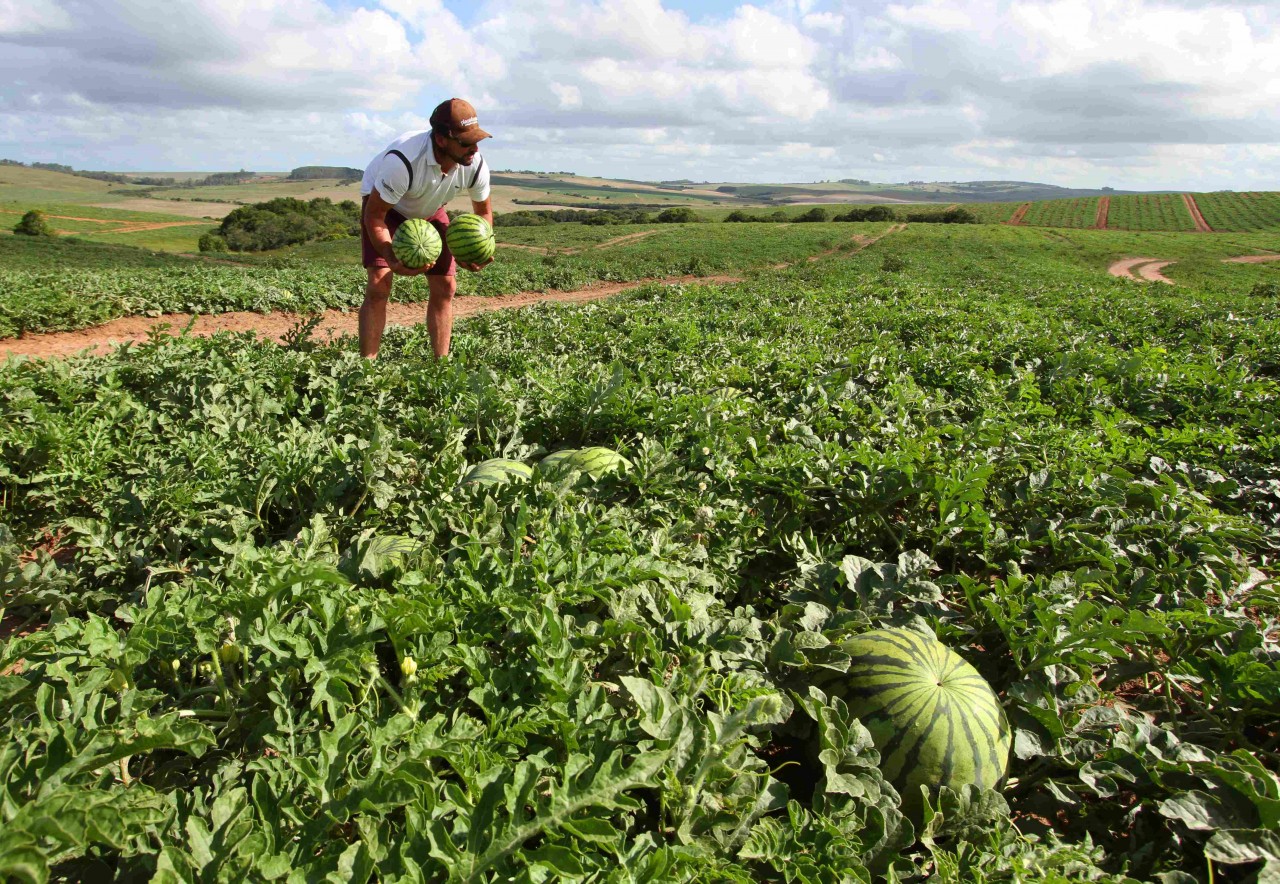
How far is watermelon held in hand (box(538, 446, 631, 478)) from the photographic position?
3.69m

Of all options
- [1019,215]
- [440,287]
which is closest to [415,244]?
[440,287]

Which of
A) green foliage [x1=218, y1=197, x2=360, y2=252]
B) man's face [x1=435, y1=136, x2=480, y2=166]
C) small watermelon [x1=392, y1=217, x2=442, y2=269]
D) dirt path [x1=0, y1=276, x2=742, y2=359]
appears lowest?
dirt path [x1=0, y1=276, x2=742, y2=359]

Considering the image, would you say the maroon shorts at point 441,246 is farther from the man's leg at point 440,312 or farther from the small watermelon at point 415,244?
the small watermelon at point 415,244

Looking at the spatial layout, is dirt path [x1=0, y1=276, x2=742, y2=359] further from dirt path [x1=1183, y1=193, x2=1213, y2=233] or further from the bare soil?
dirt path [x1=1183, y1=193, x2=1213, y2=233]

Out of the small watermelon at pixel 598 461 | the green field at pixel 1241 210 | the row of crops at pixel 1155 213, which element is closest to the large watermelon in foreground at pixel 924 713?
the small watermelon at pixel 598 461

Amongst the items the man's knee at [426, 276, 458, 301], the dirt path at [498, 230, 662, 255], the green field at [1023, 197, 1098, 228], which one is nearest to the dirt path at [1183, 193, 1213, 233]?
the green field at [1023, 197, 1098, 228]

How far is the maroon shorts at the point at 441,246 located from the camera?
5574 mm

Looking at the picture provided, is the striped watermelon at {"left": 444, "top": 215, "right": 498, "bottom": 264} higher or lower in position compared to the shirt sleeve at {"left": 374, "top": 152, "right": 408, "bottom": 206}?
lower

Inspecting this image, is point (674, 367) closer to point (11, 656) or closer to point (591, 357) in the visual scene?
point (591, 357)

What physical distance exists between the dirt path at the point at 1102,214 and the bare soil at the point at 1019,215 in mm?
6221

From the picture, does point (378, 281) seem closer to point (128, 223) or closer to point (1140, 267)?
point (1140, 267)

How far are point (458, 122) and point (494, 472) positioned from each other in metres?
2.92

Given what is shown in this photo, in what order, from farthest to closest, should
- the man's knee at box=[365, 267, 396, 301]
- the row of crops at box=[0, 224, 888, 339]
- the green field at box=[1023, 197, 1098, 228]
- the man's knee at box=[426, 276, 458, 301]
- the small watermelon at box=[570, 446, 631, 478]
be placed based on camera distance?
1. the green field at box=[1023, 197, 1098, 228]
2. the row of crops at box=[0, 224, 888, 339]
3. the man's knee at box=[426, 276, 458, 301]
4. the man's knee at box=[365, 267, 396, 301]
5. the small watermelon at box=[570, 446, 631, 478]

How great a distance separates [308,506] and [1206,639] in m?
4.02
